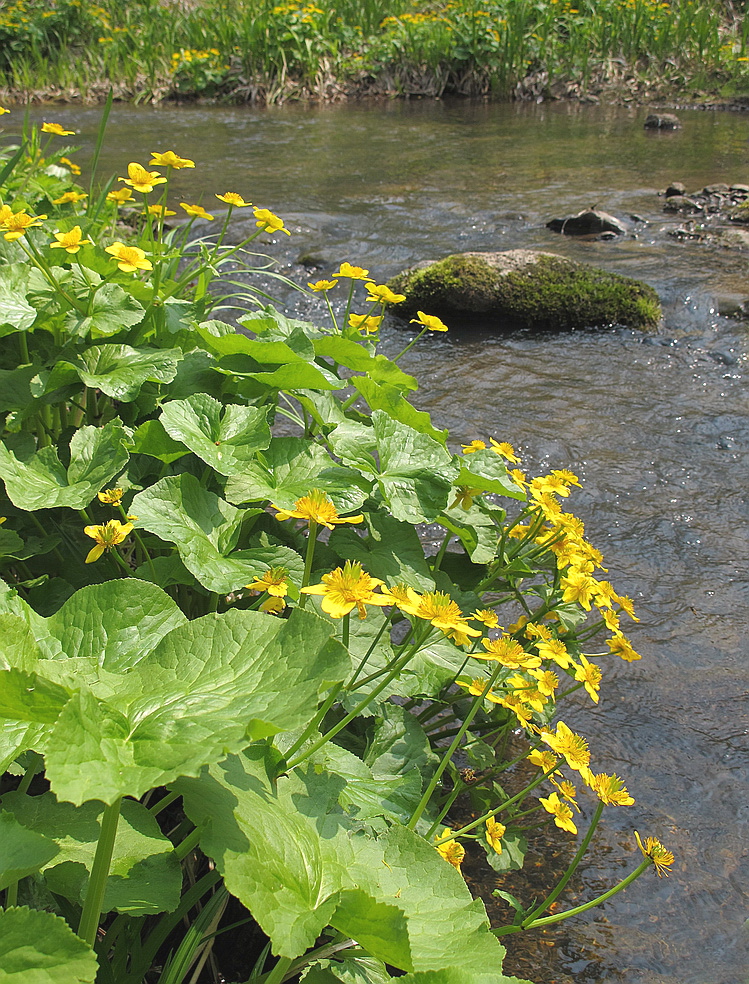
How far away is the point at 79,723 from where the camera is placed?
83 cm

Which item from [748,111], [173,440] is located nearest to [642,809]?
[173,440]

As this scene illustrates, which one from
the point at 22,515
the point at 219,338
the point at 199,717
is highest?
the point at 219,338

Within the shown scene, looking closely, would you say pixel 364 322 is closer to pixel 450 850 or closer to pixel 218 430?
pixel 218 430

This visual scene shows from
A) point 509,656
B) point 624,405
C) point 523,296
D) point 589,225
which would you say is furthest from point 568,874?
point 589,225

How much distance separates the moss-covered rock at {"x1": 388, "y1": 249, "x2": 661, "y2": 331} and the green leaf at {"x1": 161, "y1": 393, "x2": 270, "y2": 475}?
3.45m

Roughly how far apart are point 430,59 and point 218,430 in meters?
12.6

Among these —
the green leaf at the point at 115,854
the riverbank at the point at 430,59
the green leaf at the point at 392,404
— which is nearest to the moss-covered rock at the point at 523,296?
the green leaf at the point at 392,404

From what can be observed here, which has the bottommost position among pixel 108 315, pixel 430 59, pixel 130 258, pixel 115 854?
pixel 115 854

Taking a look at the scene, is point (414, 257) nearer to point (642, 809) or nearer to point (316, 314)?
point (316, 314)

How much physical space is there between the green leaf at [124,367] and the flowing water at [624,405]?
142 centimetres

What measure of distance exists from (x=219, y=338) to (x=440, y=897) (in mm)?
1184

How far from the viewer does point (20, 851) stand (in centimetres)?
85

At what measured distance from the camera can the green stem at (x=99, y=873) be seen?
2.82 ft

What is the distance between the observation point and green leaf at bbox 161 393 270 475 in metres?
1.53
